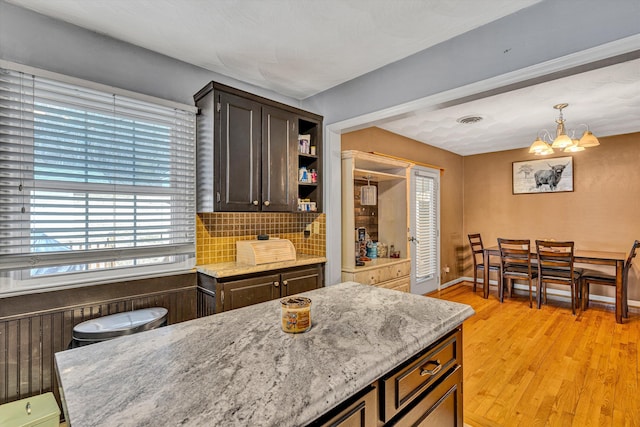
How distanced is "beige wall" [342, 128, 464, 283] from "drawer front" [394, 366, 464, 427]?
3.05 m

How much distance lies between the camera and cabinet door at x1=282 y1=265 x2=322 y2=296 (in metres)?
2.82

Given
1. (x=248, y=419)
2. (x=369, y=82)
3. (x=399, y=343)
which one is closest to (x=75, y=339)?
(x=248, y=419)

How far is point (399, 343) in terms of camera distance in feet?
3.63

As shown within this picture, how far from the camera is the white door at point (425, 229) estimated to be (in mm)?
4703

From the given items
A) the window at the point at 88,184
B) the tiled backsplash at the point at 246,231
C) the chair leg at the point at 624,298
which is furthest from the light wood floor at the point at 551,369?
the window at the point at 88,184

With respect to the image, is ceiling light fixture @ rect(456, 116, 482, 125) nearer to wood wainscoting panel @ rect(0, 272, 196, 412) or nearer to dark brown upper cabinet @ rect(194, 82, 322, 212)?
dark brown upper cabinet @ rect(194, 82, 322, 212)

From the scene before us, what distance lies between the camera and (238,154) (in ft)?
8.57

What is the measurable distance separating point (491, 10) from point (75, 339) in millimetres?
3185

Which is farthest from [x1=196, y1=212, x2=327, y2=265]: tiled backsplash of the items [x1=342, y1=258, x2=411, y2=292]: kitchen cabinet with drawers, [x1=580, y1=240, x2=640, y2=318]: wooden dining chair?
[x1=580, y1=240, x2=640, y2=318]: wooden dining chair

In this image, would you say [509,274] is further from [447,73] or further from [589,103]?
[447,73]

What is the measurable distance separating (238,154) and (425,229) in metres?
3.37

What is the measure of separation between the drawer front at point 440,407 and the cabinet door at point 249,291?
1608mm

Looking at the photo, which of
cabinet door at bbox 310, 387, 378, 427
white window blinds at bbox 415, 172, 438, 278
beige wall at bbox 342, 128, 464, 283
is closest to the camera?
cabinet door at bbox 310, 387, 378, 427

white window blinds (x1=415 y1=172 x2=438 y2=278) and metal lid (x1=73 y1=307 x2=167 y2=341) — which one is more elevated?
white window blinds (x1=415 y1=172 x2=438 y2=278)
